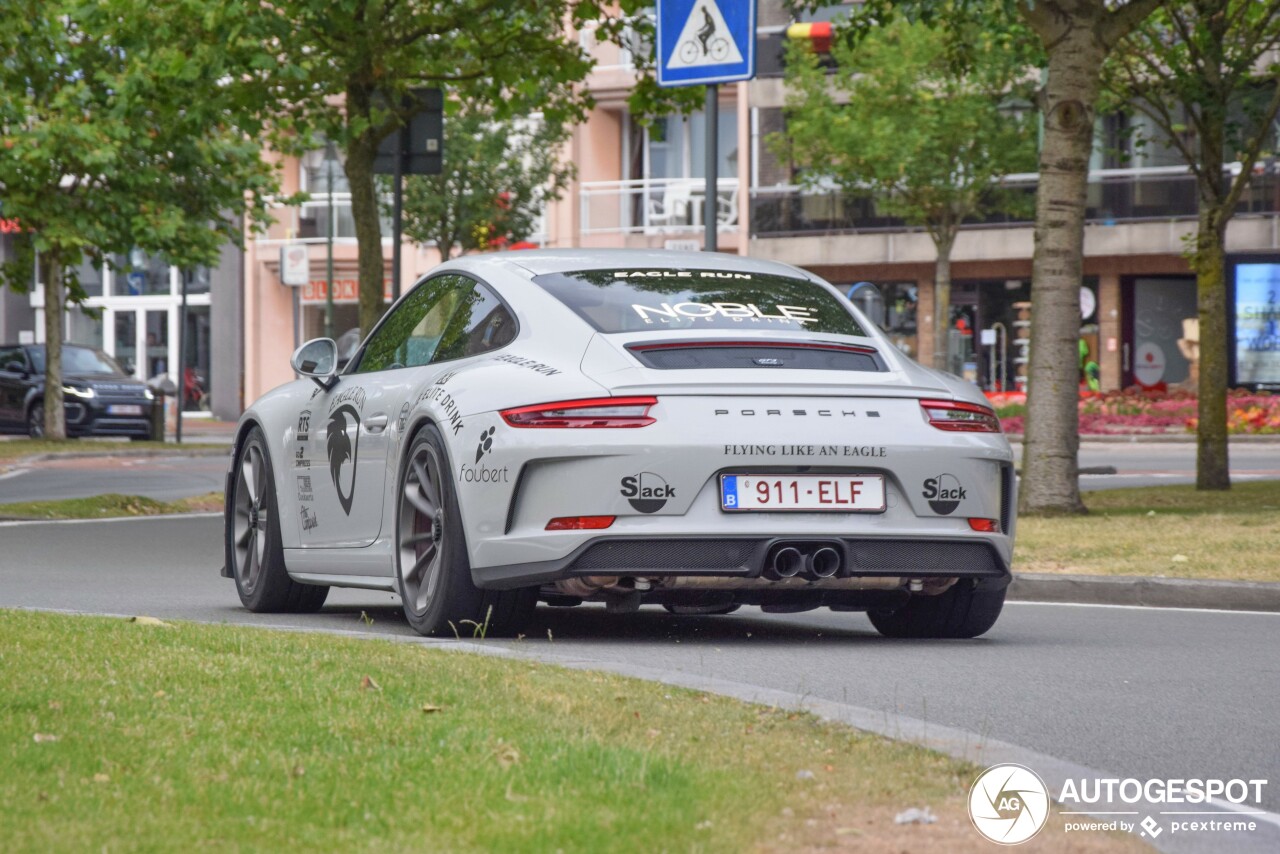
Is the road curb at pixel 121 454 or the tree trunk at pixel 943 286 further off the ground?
the tree trunk at pixel 943 286

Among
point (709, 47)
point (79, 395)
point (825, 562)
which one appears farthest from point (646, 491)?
point (79, 395)

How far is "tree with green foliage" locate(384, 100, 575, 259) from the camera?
137 feet

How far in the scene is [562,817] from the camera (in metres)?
4.36

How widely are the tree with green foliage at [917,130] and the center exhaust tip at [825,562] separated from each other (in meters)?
33.6

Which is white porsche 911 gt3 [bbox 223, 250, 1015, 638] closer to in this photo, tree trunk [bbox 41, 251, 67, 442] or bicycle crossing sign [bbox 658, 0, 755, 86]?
bicycle crossing sign [bbox 658, 0, 755, 86]

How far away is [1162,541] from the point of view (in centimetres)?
1336

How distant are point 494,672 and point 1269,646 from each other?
3.55 m

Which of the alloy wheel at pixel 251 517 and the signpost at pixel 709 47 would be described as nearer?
the alloy wheel at pixel 251 517

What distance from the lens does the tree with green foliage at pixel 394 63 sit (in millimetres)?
→ 18375

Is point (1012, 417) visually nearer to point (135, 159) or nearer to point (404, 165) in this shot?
point (135, 159)

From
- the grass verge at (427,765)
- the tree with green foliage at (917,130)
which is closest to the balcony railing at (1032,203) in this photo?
the tree with green foliage at (917,130)

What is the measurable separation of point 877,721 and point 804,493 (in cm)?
184

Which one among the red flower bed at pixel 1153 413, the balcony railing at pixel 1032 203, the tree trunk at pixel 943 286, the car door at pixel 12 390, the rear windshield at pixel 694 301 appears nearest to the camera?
the rear windshield at pixel 694 301

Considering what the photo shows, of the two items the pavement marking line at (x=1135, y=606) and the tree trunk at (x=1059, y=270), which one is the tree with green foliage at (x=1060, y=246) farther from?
the pavement marking line at (x=1135, y=606)
